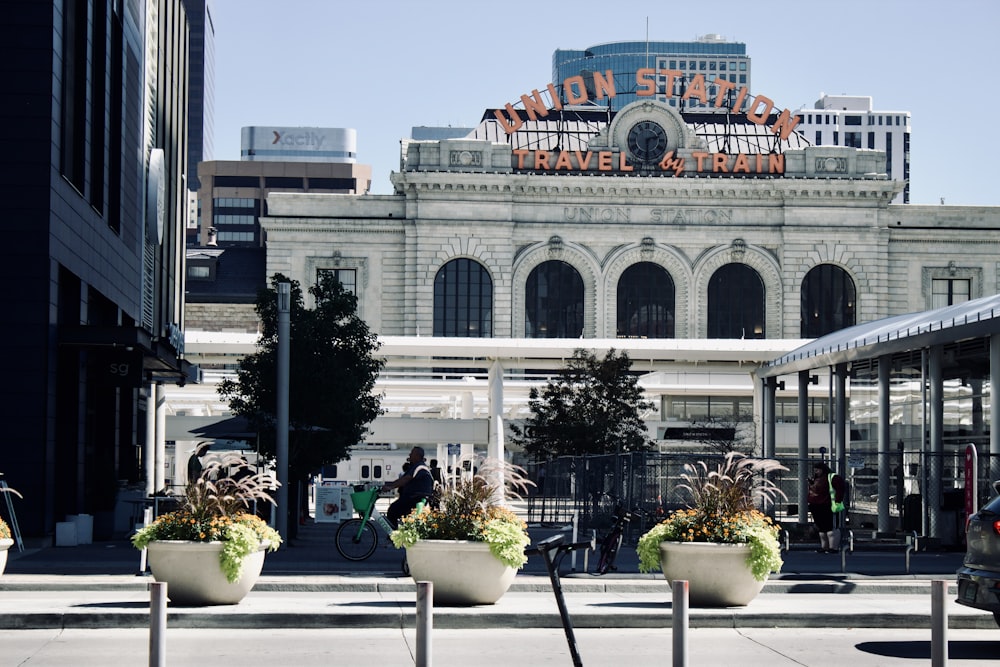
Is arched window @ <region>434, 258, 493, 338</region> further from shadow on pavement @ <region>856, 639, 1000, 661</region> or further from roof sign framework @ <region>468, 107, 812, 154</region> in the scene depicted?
shadow on pavement @ <region>856, 639, 1000, 661</region>

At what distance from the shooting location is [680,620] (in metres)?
10.9

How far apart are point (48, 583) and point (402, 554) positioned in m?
7.54

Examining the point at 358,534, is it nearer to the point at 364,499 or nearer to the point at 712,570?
the point at 364,499

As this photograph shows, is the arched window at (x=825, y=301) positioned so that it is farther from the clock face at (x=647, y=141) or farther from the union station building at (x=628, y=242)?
the clock face at (x=647, y=141)

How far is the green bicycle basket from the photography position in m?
25.1

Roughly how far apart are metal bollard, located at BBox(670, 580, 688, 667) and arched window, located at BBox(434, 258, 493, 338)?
7317cm

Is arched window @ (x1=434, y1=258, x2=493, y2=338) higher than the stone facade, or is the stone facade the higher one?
the stone facade

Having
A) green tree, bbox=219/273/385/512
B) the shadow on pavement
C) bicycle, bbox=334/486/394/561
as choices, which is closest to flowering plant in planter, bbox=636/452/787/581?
the shadow on pavement

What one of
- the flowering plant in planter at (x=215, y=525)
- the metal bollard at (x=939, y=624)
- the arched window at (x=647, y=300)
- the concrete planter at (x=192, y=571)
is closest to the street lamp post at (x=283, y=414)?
the flowering plant in planter at (x=215, y=525)

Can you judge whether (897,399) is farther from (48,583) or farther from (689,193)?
(689,193)

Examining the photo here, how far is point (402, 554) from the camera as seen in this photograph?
25.9 metres

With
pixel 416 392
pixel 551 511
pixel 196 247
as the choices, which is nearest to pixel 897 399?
pixel 551 511

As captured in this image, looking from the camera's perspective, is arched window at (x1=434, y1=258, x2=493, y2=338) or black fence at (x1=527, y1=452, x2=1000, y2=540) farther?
arched window at (x1=434, y1=258, x2=493, y2=338)

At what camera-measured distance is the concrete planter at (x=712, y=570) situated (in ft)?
55.5
